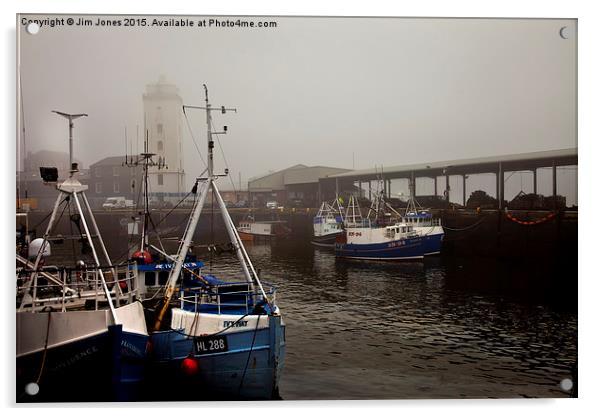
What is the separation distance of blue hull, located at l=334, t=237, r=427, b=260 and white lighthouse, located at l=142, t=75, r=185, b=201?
625 inches

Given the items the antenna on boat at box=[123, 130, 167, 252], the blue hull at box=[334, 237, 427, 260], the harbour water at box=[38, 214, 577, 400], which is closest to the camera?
the harbour water at box=[38, 214, 577, 400]

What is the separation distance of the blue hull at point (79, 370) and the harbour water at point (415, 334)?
278cm

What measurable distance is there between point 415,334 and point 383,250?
1498cm

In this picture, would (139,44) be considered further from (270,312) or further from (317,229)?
(317,229)

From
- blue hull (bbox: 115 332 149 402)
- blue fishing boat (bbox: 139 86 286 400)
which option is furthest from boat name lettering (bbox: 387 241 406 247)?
blue hull (bbox: 115 332 149 402)

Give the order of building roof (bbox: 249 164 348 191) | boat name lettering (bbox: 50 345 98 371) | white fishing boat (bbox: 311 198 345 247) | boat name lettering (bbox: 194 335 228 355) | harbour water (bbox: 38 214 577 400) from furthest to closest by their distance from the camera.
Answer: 1. white fishing boat (bbox: 311 198 345 247)
2. building roof (bbox: 249 164 348 191)
3. harbour water (bbox: 38 214 577 400)
4. boat name lettering (bbox: 194 335 228 355)
5. boat name lettering (bbox: 50 345 98 371)

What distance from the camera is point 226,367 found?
8680 mm

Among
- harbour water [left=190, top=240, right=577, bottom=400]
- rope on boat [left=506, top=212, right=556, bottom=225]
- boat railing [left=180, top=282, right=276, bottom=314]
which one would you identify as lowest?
harbour water [left=190, top=240, right=577, bottom=400]

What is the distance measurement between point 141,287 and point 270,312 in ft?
10.8

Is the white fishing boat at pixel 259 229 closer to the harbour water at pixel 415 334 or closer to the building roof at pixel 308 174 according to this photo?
the harbour water at pixel 415 334

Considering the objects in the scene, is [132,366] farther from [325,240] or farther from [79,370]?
[325,240]

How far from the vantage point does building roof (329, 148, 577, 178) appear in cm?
904

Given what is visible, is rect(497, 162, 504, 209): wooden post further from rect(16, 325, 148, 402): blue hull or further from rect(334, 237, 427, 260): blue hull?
rect(334, 237, 427, 260): blue hull

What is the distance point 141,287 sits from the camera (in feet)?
35.8
